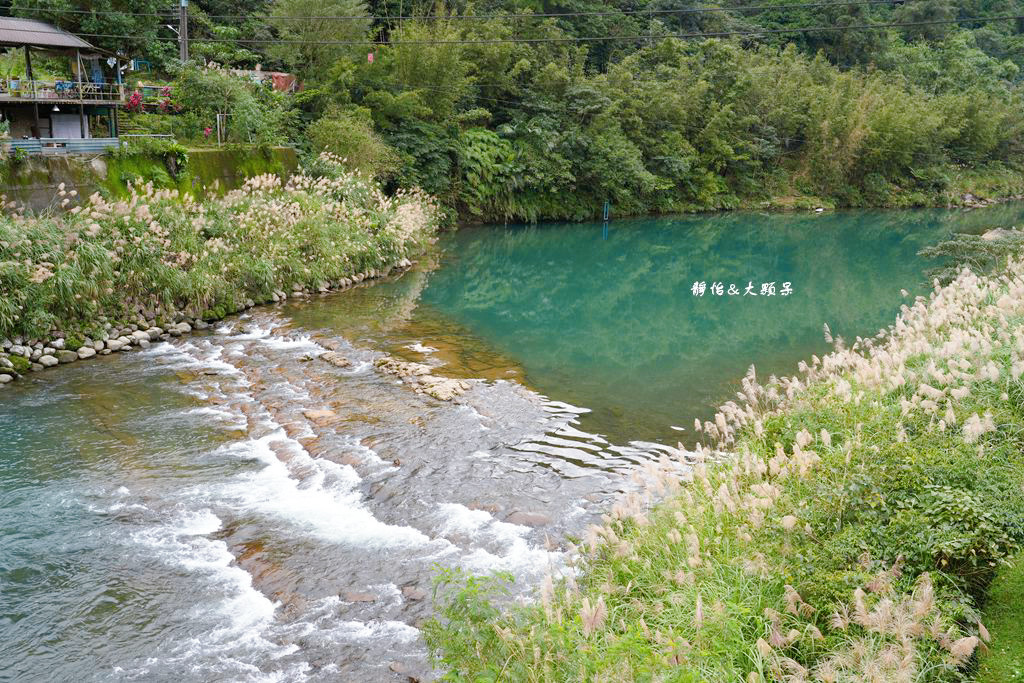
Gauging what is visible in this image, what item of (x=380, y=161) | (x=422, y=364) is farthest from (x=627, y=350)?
(x=380, y=161)

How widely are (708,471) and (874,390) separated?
5.34 feet

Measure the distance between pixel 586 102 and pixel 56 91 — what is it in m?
21.4

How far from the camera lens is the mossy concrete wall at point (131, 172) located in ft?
49.0

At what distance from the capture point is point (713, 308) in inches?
738

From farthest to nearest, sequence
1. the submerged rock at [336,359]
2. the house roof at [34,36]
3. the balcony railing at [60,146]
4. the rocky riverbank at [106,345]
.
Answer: the house roof at [34,36] < the balcony railing at [60,146] < the submerged rock at [336,359] < the rocky riverbank at [106,345]

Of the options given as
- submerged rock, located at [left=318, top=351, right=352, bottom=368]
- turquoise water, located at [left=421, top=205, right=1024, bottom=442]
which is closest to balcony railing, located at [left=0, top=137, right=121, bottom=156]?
submerged rock, located at [left=318, top=351, right=352, bottom=368]

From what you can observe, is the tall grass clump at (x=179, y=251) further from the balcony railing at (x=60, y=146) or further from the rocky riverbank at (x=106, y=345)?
the balcony railing at (x=60, y=146)

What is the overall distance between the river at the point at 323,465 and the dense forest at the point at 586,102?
10180 millimetres

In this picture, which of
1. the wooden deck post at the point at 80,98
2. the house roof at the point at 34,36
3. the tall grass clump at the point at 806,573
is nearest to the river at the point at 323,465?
the tall grass clump at the point at 806,573

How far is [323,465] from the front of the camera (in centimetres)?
885

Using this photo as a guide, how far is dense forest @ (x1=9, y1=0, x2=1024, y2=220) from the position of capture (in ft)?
91.7

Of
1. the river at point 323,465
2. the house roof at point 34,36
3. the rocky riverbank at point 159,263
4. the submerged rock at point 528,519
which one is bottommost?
the river at point 323,465

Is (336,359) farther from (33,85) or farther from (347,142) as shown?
(347,142)

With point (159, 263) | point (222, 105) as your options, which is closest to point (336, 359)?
point (159, 263)
